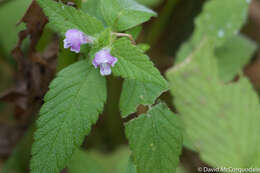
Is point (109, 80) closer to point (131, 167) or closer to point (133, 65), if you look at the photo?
point (131, 167)

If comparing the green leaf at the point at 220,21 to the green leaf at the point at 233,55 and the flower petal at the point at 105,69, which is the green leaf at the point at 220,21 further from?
the flower petal at the point at 105,69

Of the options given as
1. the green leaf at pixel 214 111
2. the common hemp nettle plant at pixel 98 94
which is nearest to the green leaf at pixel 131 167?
the common hemp nettle plant at pixel 98 94

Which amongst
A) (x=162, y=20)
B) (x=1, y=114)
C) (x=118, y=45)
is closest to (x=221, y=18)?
(x=162, y=20)

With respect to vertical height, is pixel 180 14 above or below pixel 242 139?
above

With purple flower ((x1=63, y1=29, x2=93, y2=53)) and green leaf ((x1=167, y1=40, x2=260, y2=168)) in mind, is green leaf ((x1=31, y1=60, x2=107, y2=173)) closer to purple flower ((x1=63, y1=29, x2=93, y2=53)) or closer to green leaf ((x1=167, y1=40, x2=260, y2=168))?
purple flower ((x1=63, y1=29, x2=93, y2=53))

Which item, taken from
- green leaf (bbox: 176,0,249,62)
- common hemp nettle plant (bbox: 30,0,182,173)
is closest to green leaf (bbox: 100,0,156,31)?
common hemp nettle plant (bbox: 30,0,182,173)

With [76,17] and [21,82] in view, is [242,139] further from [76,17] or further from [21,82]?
[21,82]

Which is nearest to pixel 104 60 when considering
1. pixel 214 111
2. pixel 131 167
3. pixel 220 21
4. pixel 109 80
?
pixel 131 167
